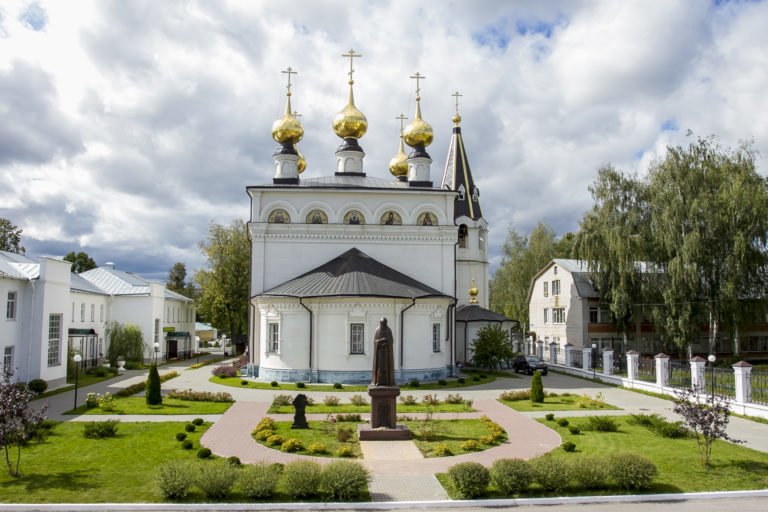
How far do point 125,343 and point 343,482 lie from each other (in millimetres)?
30880

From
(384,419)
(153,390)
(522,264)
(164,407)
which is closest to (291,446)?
(384,419)

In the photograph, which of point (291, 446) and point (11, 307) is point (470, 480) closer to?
point (291, 446)

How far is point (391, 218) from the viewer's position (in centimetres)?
3116

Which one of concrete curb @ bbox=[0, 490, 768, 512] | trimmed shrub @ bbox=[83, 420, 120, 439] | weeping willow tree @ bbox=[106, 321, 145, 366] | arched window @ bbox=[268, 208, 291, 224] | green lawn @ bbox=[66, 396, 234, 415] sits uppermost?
arched window @ bbox=[268, 208, 291, 224]

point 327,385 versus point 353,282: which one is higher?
point 353,282

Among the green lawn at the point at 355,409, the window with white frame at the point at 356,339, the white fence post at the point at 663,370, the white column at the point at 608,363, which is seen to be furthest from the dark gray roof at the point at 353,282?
the white fence post at the point at 663,370

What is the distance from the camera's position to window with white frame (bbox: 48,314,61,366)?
26578mm

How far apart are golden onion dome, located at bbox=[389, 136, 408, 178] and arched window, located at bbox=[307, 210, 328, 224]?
9456 mm

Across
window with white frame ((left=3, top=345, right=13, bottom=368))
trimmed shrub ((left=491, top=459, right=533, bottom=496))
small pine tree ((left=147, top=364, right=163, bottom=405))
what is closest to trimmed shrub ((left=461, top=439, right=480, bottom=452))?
trimmed shrub ((left=491, top=459, right=533, bottom=496))

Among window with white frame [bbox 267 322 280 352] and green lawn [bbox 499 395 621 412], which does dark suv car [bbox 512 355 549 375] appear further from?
window with white frame [bbox 267 322 280 352]

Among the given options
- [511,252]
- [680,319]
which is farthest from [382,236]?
[511,252]

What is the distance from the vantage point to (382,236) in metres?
30.7

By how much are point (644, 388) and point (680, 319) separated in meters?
8.66

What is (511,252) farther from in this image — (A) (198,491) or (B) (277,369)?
(A) (198,491)
